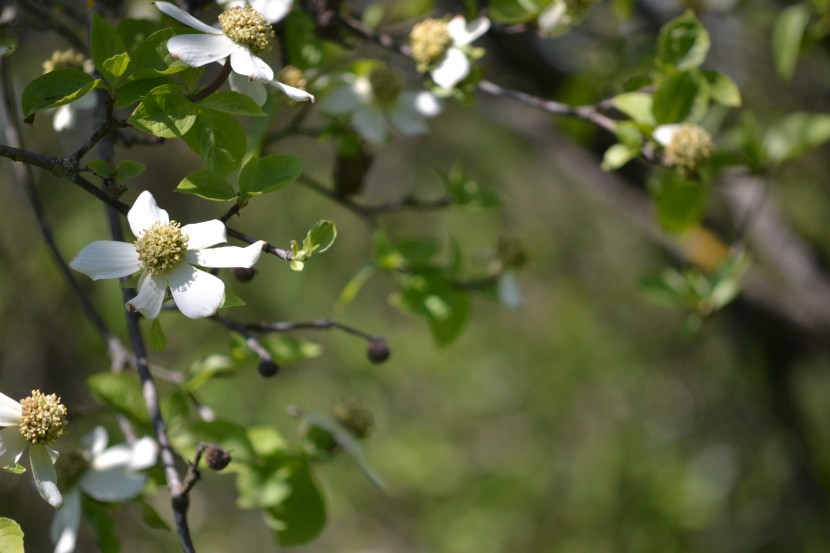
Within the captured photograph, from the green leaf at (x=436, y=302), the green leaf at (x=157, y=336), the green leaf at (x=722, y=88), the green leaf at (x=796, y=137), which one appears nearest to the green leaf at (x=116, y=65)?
the green leaf at (x=157, y=336)

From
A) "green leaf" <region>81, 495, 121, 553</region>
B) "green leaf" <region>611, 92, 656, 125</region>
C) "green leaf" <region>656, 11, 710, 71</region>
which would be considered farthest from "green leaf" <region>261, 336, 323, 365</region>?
"green leaf" <region>656, 11, 710, 71</region>

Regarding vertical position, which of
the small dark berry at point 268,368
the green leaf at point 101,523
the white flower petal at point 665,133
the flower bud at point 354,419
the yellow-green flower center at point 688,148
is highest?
the white flower petal at point 665,133

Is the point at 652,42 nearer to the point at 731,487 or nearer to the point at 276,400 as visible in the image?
the point at 731,487

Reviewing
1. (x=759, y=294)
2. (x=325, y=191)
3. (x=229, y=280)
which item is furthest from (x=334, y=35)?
(x=229, y=280)

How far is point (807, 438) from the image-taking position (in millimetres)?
2611

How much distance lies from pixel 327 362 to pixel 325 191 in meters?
2.47

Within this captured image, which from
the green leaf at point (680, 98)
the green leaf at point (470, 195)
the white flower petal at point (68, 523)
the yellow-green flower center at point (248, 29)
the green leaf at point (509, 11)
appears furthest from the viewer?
the green leaf at point (470, 195)

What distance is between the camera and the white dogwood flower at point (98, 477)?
1005mm

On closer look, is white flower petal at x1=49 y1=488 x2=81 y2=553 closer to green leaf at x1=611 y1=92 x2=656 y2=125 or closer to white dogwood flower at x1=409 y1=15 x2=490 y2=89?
white dogwood flower at x1=409 y1=15 x2=490 y2=89

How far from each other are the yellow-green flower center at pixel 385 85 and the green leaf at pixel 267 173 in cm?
48

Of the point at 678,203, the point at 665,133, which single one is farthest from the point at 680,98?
the point at 678,203

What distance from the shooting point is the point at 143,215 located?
0.85 metres

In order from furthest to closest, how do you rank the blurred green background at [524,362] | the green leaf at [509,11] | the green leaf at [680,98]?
1. the blurred green background at [524,362]
2. the green leaf at [509,11]
3. the green leaf at [680,98]

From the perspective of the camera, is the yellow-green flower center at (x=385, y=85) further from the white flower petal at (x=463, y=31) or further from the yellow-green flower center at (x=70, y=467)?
the yellow-green flower center at (x=70, y=467)
